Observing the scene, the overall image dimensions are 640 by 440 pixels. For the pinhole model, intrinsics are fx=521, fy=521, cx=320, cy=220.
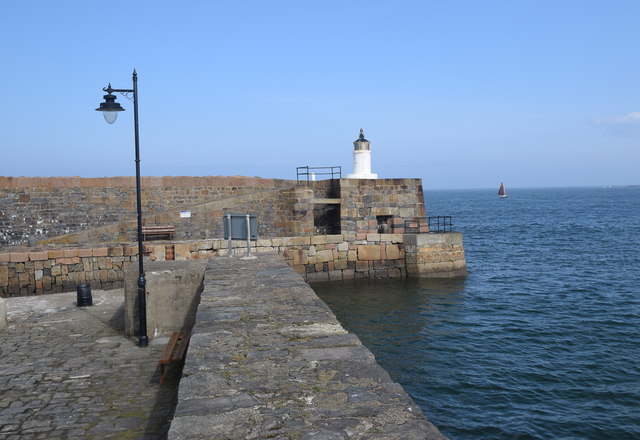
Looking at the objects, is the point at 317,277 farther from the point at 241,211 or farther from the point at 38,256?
the point at 38,256

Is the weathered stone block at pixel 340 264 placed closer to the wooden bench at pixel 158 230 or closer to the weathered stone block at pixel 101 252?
the wooden bench at pixel 158 230

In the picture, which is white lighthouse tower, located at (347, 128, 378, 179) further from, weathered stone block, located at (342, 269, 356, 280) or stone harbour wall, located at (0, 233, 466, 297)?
weathered stone block, located at (342, 269, 356, 280)

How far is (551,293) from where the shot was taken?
17.1 metres

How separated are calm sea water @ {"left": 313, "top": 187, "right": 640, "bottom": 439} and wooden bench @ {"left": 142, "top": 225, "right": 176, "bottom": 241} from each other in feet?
18.8

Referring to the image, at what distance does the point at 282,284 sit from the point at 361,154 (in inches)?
599

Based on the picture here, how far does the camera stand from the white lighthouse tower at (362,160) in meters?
21.4

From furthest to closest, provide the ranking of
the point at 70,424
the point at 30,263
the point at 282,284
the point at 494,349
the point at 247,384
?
the point at 30,263
the point at 494,349
the point at 282,284
the point at 70,424
the point at 247,384

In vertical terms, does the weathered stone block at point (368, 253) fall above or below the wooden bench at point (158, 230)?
below

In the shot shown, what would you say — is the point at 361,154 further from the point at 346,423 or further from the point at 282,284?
the point at 346,423

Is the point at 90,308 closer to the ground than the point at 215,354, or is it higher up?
closer to the ground

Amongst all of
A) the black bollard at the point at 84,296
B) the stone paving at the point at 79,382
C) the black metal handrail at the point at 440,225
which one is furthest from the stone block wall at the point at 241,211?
the stone paving at the point at 79,382

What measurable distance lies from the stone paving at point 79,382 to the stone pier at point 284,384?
1.19m

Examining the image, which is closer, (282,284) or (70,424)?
(70,424)

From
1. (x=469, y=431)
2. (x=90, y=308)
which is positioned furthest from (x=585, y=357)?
(x=90, y=308)
